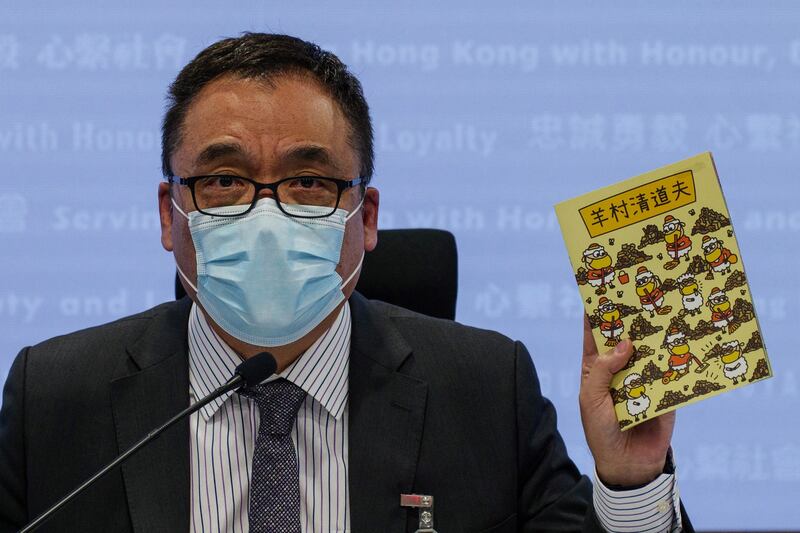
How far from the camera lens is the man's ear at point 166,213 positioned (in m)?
1.92

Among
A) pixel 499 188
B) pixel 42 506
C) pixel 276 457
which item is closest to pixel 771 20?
pixel 499 188

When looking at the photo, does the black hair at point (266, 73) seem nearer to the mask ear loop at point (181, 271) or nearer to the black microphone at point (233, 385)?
the mask ear loop at point (181, 271)

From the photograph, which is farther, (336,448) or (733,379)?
(336,448)

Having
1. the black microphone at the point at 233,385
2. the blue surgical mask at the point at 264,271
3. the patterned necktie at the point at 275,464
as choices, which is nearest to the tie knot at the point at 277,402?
the patterned necktie at the point at 275,464

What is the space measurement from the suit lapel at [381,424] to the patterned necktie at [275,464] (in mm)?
104

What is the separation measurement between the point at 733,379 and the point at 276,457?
0.74 metres

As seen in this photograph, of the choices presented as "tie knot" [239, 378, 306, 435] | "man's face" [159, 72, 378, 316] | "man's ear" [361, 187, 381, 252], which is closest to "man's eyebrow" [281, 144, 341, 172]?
Answer: "man's face" [159, 72, 378, 316]

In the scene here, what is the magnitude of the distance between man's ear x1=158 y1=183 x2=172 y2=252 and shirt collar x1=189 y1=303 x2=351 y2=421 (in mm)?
142

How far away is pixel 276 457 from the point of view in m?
1.80

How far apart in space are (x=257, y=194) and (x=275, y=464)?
44 cm

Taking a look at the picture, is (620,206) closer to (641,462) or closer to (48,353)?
(641,462)

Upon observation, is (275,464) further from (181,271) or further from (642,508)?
(642,508)

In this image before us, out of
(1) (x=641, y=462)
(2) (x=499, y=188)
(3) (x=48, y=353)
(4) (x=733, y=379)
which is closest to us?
(4) (x=733, y=379)

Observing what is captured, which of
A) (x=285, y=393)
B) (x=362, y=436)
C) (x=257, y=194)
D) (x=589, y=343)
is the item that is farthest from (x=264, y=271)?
(x=589, y=343)
